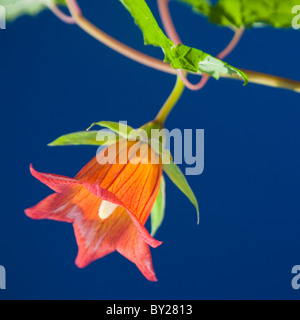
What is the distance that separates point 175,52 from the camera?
0.23m

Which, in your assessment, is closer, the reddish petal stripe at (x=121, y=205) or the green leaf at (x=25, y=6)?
the reddish petal stripe at (x=121, y=205)

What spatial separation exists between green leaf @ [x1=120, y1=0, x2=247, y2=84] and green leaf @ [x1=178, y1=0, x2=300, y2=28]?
72 millimetres

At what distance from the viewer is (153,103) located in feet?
2.97

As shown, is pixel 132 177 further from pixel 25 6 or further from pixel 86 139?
pixel 25 6

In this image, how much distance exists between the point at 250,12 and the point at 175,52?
10 cm

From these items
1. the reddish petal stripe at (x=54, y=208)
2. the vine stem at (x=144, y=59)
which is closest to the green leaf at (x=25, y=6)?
the vine stem at (x=144, y=59)

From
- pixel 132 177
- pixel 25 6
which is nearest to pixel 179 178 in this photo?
pixel 132 177

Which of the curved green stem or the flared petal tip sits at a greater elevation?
the curved green stem

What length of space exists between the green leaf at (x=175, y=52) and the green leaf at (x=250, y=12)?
0.07 metres

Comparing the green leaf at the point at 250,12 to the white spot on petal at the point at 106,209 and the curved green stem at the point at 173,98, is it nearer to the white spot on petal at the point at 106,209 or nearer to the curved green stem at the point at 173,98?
the curved green stem at the point at 173,98

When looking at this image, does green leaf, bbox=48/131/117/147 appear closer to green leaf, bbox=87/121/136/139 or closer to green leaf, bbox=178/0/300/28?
green leaf, bbox=87/121/136/139

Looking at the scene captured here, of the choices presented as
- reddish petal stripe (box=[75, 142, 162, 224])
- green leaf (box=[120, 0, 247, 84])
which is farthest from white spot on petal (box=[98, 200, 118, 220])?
green leaf (box=[120, 0, 247, 84])

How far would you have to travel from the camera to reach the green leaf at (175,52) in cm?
23

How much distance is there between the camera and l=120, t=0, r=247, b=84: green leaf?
0.23m
